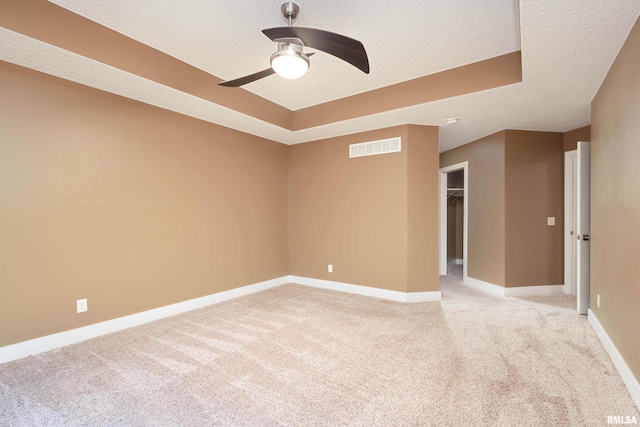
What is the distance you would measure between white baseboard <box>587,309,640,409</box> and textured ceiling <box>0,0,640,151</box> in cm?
229

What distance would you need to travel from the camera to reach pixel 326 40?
1801mm

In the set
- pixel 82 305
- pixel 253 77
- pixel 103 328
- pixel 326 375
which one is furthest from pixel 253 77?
pixel 103 328

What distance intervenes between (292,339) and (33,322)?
2.21 metres

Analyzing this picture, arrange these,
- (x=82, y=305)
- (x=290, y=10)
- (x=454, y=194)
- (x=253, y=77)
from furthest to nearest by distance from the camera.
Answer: (x=454, y=194) < (x=82, y=305) < (x=253, y=77) < (x=290, y=10)

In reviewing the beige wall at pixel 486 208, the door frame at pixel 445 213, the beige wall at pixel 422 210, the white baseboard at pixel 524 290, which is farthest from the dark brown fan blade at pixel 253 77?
the white baseboard at pixel 524 290

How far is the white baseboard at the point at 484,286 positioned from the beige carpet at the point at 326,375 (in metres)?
0.92

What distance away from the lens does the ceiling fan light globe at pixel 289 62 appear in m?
1.97

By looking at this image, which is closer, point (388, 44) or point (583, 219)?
point (388, 44)

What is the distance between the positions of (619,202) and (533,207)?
2.28 metres

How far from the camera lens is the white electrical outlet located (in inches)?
109

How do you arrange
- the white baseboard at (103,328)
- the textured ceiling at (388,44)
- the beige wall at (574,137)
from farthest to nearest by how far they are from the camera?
the beige wall at (574,137), the white baseboard at (103,328), the textured ceiling at (388,44)

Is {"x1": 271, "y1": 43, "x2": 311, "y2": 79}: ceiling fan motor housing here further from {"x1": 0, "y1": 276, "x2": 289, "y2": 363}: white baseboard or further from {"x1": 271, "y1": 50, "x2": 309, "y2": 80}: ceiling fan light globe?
{"x1": 0, "y1": 276, "x2": 289, "y2": 363}: white baseboard

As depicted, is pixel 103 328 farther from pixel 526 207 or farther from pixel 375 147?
pixel 526 207

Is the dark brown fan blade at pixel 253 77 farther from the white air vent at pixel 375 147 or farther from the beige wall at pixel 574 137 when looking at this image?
the beige wall at pixel 574 137
